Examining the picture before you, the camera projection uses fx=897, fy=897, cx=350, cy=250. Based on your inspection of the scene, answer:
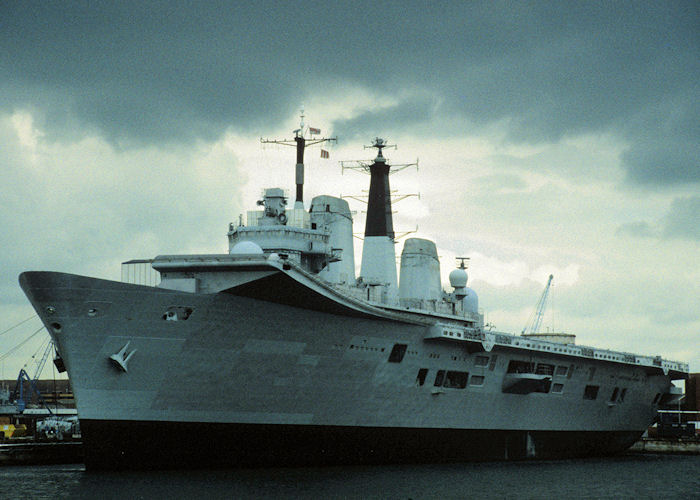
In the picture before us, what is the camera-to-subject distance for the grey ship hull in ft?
81.7

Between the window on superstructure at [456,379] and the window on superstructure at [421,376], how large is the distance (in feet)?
4.25

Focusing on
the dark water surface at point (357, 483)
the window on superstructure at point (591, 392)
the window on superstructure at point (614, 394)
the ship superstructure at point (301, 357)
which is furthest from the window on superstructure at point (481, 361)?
the window on superstructure at point (614, 394)

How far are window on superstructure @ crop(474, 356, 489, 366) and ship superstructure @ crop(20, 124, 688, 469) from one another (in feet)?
0.17

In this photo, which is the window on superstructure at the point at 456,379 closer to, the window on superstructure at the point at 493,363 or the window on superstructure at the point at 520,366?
the window on superstructure at the point at 493,363

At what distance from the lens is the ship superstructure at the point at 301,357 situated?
25047 millimetres

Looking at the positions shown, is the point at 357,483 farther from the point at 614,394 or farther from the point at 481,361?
the point at 614,394

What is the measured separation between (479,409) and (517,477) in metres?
4.86

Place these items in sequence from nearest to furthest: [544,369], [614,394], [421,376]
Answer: [421,376] → [544,369] → [614,394]

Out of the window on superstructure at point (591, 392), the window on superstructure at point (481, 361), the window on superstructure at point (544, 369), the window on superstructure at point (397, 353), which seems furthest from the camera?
the window on superstructure at point (591, 392)

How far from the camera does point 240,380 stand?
1046 inches

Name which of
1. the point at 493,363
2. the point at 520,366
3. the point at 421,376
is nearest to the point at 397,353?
the point at 421,376

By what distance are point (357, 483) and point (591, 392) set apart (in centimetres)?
1875

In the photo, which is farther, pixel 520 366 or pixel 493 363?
pixel 520 366

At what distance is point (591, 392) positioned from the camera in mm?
41125
